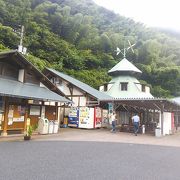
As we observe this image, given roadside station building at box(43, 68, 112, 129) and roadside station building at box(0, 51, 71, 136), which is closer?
roadside station building at box(0, 51, 71, 136)

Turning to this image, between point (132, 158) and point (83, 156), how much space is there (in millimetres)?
1520

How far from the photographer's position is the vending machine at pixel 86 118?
1934 centimetres

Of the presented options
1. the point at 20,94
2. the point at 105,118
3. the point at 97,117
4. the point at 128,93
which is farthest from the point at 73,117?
the point at 128,93

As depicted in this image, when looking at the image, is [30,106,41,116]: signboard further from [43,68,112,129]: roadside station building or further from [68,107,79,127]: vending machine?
[68,107,79,127]: vending machine

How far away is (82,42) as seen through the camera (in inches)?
1603

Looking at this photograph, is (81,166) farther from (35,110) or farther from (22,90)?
(35,110)

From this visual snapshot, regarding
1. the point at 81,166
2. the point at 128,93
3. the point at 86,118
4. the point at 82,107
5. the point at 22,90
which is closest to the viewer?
the point at 81,166

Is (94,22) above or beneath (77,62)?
above

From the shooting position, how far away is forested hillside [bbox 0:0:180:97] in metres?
31.7

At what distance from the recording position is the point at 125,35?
47438mm

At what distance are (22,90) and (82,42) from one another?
28801 millimetres

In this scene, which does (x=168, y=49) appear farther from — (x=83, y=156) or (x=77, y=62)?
(x=83, y=156)

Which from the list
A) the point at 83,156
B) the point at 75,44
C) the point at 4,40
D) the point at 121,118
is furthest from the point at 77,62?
the point at 83,156

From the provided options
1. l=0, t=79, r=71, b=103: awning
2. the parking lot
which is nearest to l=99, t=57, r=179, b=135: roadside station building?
the parking lot
